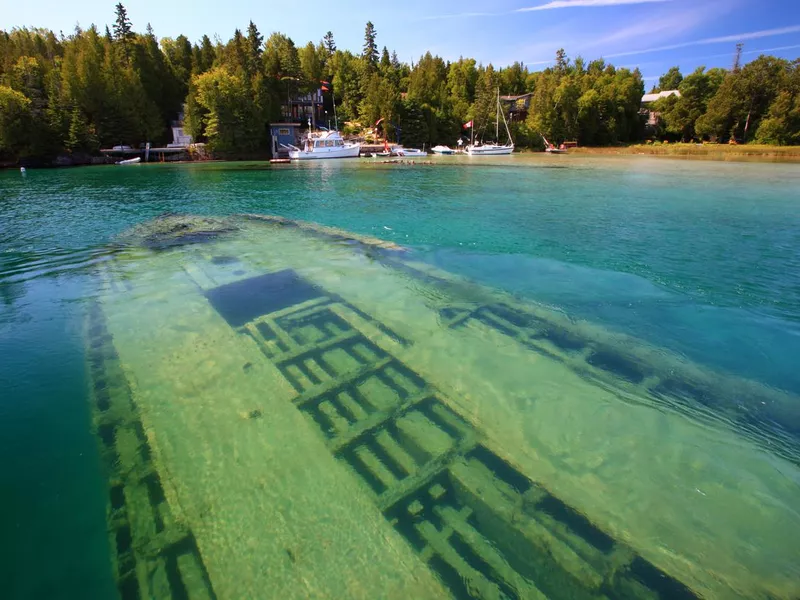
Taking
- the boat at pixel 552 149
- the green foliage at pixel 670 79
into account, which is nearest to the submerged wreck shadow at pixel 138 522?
the boat at pixel 552 149

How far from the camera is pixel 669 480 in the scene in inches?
173

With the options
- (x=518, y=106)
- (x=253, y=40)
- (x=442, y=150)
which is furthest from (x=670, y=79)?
(x=253, y=40)

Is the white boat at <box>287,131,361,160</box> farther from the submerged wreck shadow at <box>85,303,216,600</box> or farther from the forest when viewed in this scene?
the submerged wreck shadow at <box>85,303,216,600</box>

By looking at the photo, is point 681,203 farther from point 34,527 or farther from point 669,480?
point 34,527

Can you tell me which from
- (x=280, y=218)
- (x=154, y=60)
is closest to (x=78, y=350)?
(x=280, y=218)

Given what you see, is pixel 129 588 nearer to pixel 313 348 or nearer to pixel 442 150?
pixel 313 348

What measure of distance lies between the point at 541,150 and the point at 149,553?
103953 mm

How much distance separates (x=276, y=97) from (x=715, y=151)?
83.7m

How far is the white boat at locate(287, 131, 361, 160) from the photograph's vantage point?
71.8 meters

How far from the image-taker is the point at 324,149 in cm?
7238

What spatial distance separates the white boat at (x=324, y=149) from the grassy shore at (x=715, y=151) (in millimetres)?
47407

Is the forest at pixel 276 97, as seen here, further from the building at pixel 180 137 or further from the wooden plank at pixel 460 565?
the wooden plank at pixel 460 565

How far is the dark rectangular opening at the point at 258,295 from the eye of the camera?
27.6ft

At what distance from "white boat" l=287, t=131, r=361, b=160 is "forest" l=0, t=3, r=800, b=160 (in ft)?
32.4
